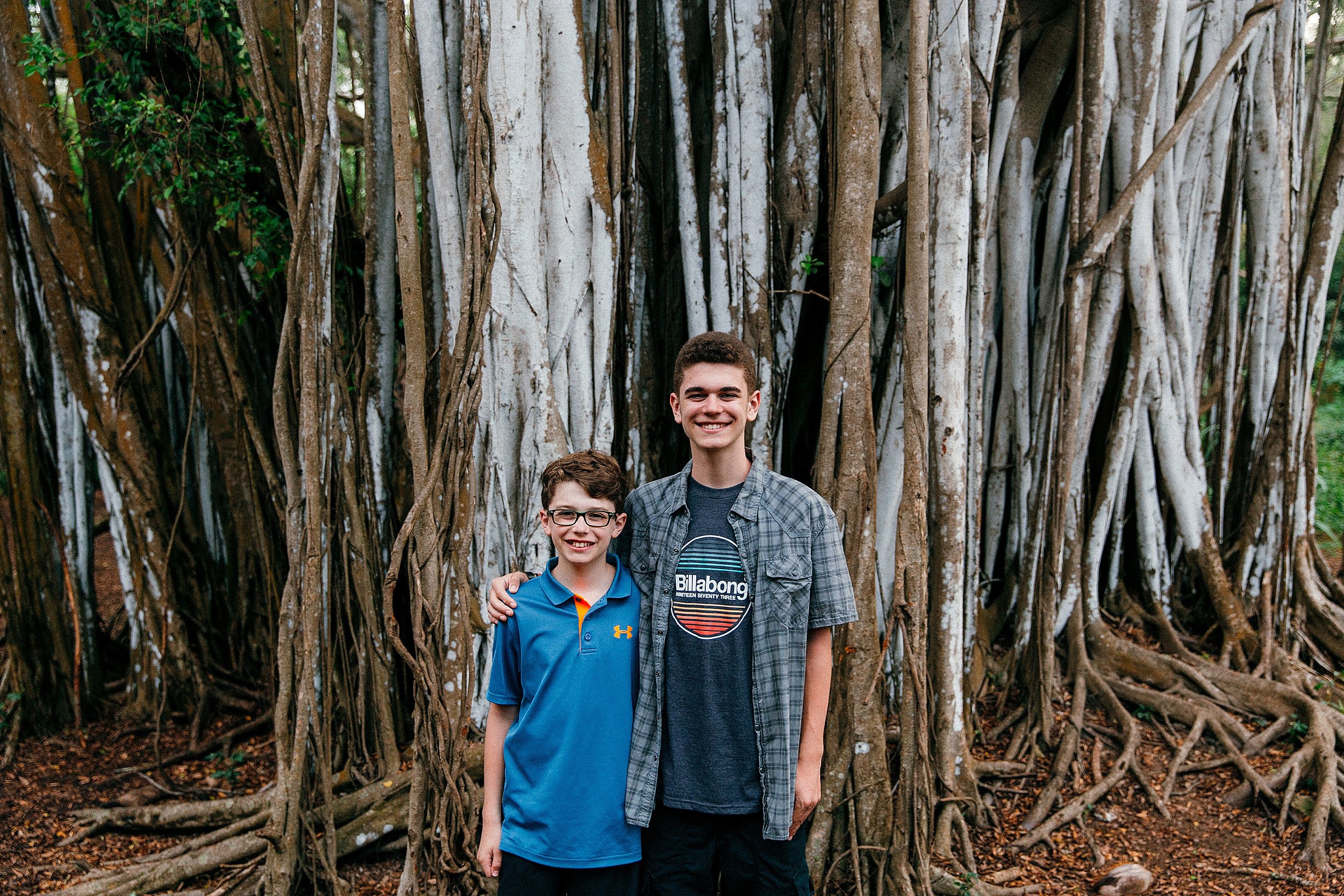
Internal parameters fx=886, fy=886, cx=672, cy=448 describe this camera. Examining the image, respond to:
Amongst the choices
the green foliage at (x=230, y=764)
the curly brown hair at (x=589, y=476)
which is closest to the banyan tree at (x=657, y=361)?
the green foliage at (x=230, y=764)

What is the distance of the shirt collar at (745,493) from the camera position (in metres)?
1.60

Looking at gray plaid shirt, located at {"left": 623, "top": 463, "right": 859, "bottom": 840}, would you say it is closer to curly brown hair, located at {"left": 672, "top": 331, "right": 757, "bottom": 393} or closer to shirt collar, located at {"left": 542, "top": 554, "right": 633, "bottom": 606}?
shirt collar, located at {"left": 542, "top": 554, "right": 633, "bottom": 606}

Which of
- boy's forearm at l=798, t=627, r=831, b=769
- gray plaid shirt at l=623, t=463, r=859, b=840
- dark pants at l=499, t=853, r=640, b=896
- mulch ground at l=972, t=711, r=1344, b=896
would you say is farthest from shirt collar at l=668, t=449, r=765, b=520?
mulch ground at l=972, t=711, r=1344, b=896

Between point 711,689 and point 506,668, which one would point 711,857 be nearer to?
point 711,689


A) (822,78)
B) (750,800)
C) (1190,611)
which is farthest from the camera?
(1190,611)

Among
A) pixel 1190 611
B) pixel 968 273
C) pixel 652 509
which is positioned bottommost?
pixel 1190 611

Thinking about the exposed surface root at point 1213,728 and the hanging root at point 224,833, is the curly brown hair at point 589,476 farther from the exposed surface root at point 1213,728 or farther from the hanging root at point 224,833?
the exposed surface root at point 1213,728

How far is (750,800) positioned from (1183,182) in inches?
125

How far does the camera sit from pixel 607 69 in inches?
99.7

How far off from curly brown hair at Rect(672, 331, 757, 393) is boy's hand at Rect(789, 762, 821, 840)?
27.0 inches

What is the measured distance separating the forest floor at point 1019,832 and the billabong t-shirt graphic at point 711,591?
1.15 m

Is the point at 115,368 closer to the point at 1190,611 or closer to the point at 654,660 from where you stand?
the point at 654,660

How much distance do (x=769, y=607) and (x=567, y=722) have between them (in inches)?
16.0

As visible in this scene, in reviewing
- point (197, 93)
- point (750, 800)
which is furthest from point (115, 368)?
point (750, 800)
